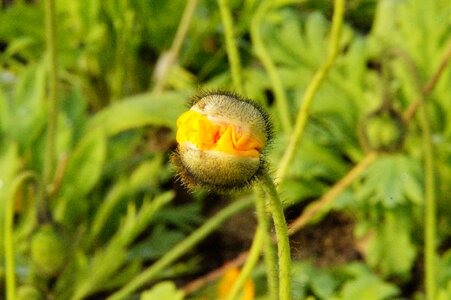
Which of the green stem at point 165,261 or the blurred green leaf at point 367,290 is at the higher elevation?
the green stem at point 165,261

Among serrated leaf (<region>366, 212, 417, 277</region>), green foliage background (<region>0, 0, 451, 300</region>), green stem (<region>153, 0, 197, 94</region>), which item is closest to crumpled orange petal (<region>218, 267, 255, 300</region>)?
green foliage background (<region>0, 0, 451, 300</region>)

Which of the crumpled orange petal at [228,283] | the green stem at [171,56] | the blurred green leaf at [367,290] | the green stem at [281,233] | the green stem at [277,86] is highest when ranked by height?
the green stem at [171,56]

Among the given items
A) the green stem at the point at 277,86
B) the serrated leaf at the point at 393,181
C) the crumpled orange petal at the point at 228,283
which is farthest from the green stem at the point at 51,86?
the serrated leaf at the point at 393,181

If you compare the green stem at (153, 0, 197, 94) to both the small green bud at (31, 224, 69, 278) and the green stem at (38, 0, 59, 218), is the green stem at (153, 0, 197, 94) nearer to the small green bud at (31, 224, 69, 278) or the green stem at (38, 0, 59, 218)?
the green stem at (38, 0, 59, 218)

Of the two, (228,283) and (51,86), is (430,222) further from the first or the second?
(51,86)

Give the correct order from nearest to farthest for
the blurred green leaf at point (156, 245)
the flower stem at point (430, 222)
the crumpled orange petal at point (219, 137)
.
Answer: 1. the crumpled orange petal at point (219, 137)
2. the flower stem at point (430, 222)
3. the blurred green leaf at point (156, 245)

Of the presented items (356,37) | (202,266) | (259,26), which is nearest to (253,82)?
(259,26)

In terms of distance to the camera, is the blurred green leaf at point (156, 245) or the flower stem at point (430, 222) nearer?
the flower stem at point (430, 222)

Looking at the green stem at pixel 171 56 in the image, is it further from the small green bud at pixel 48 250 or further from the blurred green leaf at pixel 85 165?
the small green bud at pixel 48 250

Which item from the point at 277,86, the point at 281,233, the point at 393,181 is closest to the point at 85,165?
the point at 277,86
